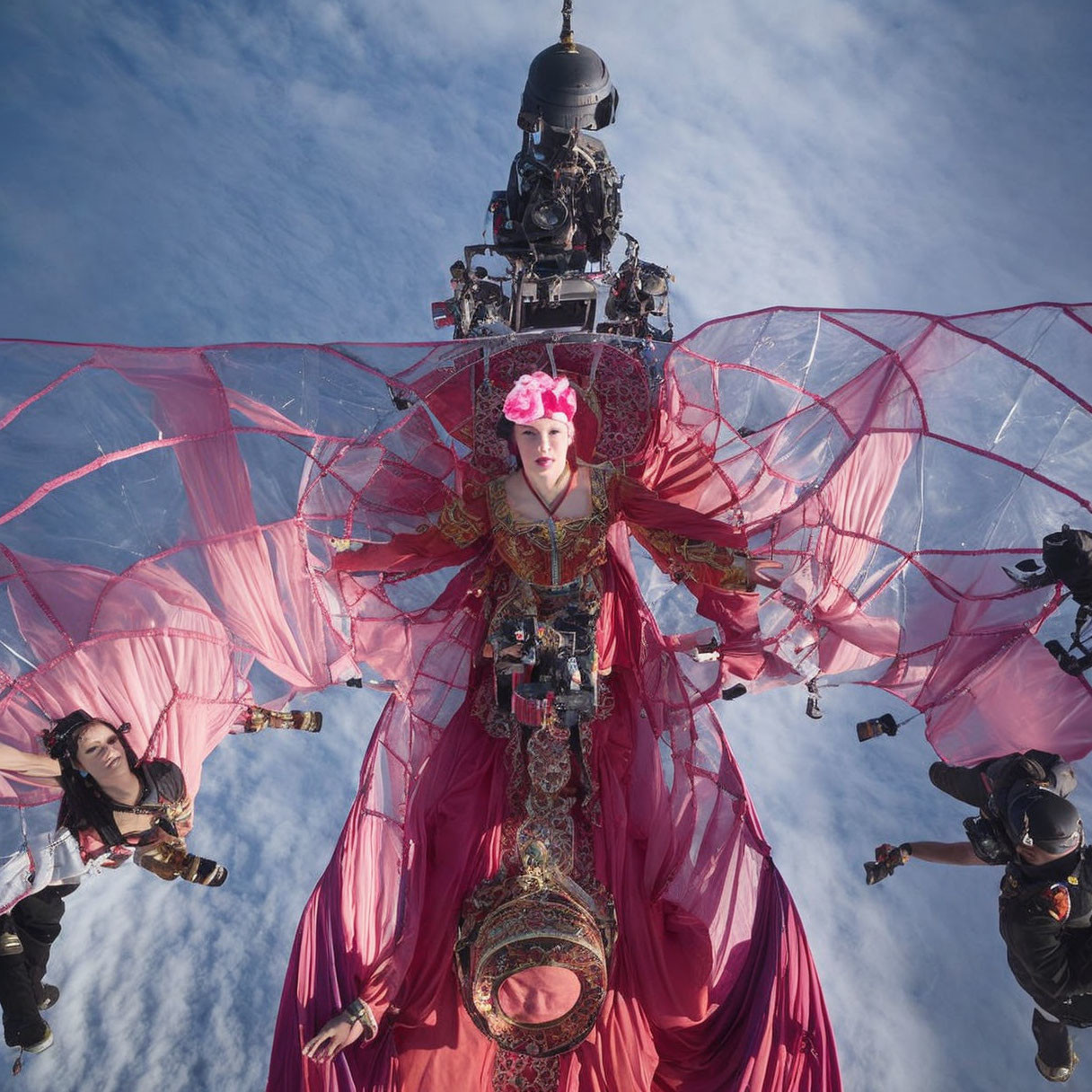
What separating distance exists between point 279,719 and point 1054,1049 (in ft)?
12.6

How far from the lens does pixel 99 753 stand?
4195 mm

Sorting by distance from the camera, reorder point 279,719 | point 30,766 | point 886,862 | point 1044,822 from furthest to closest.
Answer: point 279,719
point 886,862
point 30,766
point 1044,822

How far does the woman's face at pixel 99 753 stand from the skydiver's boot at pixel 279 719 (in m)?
0.63

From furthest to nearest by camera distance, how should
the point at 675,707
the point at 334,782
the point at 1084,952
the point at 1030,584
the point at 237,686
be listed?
1. the point at 334,782
2. the point at 675,707
3. the point at 237,686
4. the point at 1030,584
5. the point at 1084,952

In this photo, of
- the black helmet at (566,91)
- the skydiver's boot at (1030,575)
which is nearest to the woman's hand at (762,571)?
the skydiver's boot at (1030,575)

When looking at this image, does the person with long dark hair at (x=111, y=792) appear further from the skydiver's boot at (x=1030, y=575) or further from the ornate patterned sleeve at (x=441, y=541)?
the skydiver's boot at (x=1030, y=575)

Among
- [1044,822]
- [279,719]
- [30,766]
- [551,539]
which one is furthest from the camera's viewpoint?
[551,539]

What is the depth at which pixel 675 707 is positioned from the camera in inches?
199

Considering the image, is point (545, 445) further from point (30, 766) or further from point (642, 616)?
point (30, 766)

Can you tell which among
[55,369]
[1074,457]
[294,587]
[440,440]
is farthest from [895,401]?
[55,369]

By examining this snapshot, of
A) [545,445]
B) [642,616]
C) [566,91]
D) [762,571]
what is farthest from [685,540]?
[566,91]

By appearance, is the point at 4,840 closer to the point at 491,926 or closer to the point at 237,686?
the point at 237,686

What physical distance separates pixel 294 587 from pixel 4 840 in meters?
1.61

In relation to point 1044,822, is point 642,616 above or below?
above
